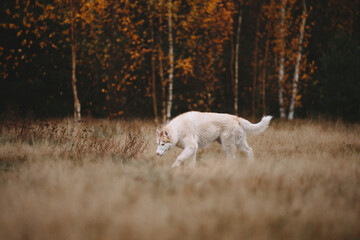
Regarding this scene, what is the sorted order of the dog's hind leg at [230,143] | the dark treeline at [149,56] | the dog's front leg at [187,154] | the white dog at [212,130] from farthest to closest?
the dark treeline at [149,56]
the dog's hind leg at [230,143]
the white dog at [212,130]
the dog's front leg at [187,154]

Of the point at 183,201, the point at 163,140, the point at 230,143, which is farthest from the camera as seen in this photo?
the point at 230,143

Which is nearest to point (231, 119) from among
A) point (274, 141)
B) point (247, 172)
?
point (247, 172)

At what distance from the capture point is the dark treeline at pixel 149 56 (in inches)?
535

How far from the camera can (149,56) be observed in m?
17.0

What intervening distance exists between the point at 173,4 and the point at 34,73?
7168 millimetres

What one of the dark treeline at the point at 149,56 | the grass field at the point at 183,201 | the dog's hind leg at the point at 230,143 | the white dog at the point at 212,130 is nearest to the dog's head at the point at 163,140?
the white dog at the point at 212,130

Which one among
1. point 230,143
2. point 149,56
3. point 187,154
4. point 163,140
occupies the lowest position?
point 187,154

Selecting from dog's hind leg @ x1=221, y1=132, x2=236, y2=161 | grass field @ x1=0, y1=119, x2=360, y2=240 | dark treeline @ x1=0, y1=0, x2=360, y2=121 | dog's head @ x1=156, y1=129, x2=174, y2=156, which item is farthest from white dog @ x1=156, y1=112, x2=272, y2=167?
dark treeline @ x1=0, y1=0, x2=360, y2=121

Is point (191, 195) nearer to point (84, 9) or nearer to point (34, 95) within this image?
point (84, 9)

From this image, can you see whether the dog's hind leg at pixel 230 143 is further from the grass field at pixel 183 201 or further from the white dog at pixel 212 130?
the grass field at pixel 183 201

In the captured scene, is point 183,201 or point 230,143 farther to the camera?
point 230,143

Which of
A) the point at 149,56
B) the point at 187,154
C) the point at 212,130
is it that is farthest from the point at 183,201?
the point at 149,56

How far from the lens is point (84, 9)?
11.4 meters

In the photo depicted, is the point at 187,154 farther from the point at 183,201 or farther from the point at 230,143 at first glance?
the point at 183,201
